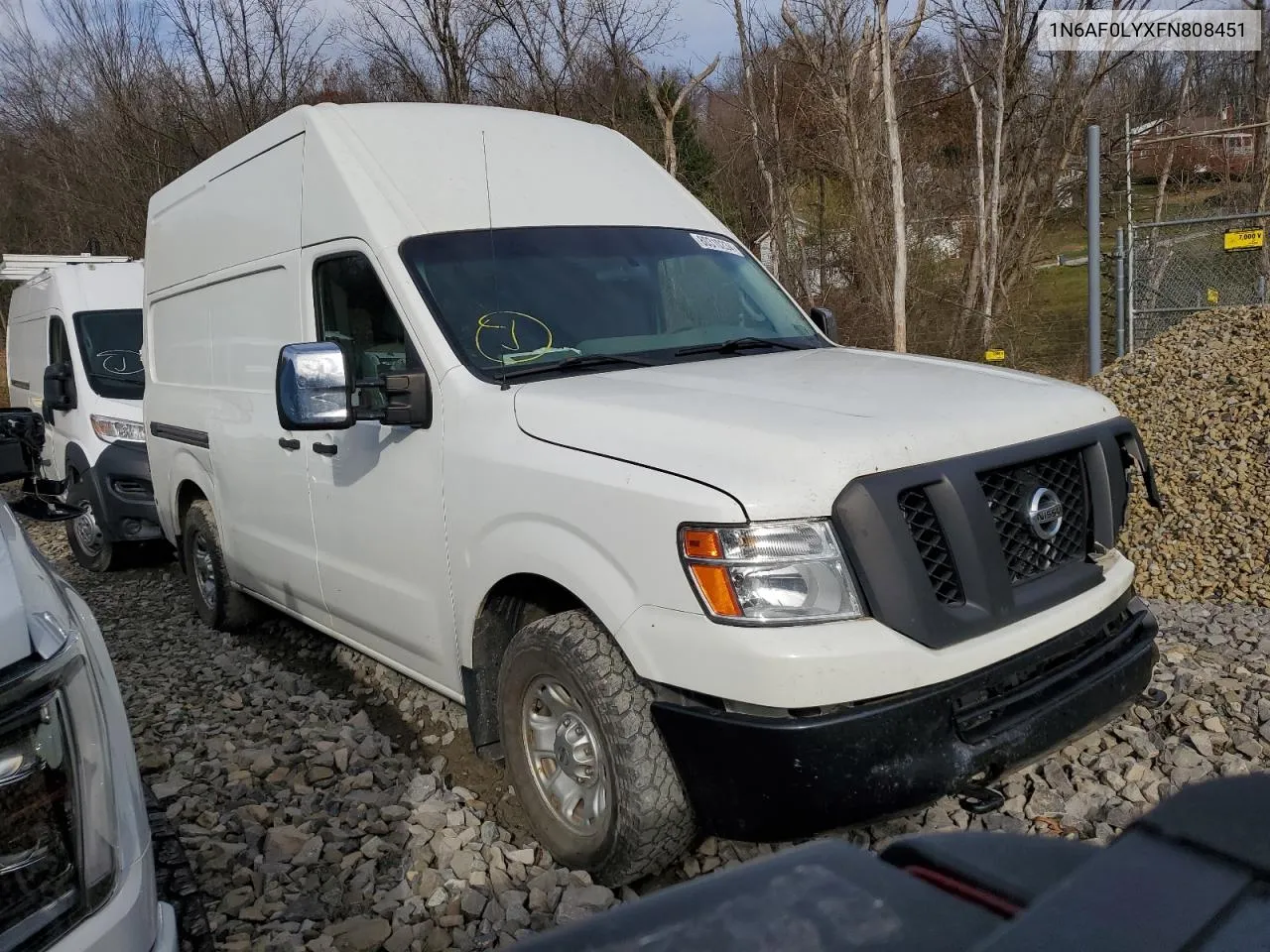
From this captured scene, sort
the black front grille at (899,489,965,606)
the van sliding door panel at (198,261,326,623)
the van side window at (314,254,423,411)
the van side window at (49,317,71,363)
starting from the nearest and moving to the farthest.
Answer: the black front grille at (899,489,965,606), the van side window at (314,254,423,411), the van sliding door panel at (198,261,326,623), the van side window at (49,317,71,363)

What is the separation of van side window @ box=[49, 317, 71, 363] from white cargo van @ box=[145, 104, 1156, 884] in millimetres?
4842

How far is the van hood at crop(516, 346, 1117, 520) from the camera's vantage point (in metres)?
2.52

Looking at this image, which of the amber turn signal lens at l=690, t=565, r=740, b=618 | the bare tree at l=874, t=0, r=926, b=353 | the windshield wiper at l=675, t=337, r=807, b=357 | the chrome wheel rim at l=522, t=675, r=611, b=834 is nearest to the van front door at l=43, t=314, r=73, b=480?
the windshield wiper at l=675, t=337, r=807, b=357

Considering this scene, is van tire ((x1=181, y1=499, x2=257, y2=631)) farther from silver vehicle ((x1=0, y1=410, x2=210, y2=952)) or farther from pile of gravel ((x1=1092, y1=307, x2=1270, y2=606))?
pile of gravel ((x1=1092, y1=307, x2=1270, y2=606))

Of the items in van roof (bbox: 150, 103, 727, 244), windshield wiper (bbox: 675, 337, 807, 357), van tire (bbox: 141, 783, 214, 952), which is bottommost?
van tire (bbox: 141, 783, 214, 952)

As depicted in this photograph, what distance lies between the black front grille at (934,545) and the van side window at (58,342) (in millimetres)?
8309

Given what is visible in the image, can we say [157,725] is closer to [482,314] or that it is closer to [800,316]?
[482,314]

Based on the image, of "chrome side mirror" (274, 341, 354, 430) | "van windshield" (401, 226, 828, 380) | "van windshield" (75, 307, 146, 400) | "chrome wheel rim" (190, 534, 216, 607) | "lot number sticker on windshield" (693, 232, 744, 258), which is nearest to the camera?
"chrome side mirror" (274, 341, 354, 430)

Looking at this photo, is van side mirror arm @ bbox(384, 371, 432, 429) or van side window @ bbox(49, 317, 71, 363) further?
van side window @ bbox(49, 317, 71, 363)

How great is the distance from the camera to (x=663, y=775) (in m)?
2.78

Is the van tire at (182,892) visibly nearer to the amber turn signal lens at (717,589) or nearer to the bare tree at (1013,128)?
the amber turn signal lens at (717,589)

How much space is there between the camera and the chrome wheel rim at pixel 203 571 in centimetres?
595

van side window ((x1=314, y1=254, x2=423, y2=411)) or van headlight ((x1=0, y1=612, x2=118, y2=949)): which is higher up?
van side window ((x1=314, y1=254, x2=423, y2=411))

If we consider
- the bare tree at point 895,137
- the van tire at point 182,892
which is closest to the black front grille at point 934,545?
the van tire at point 182,892
